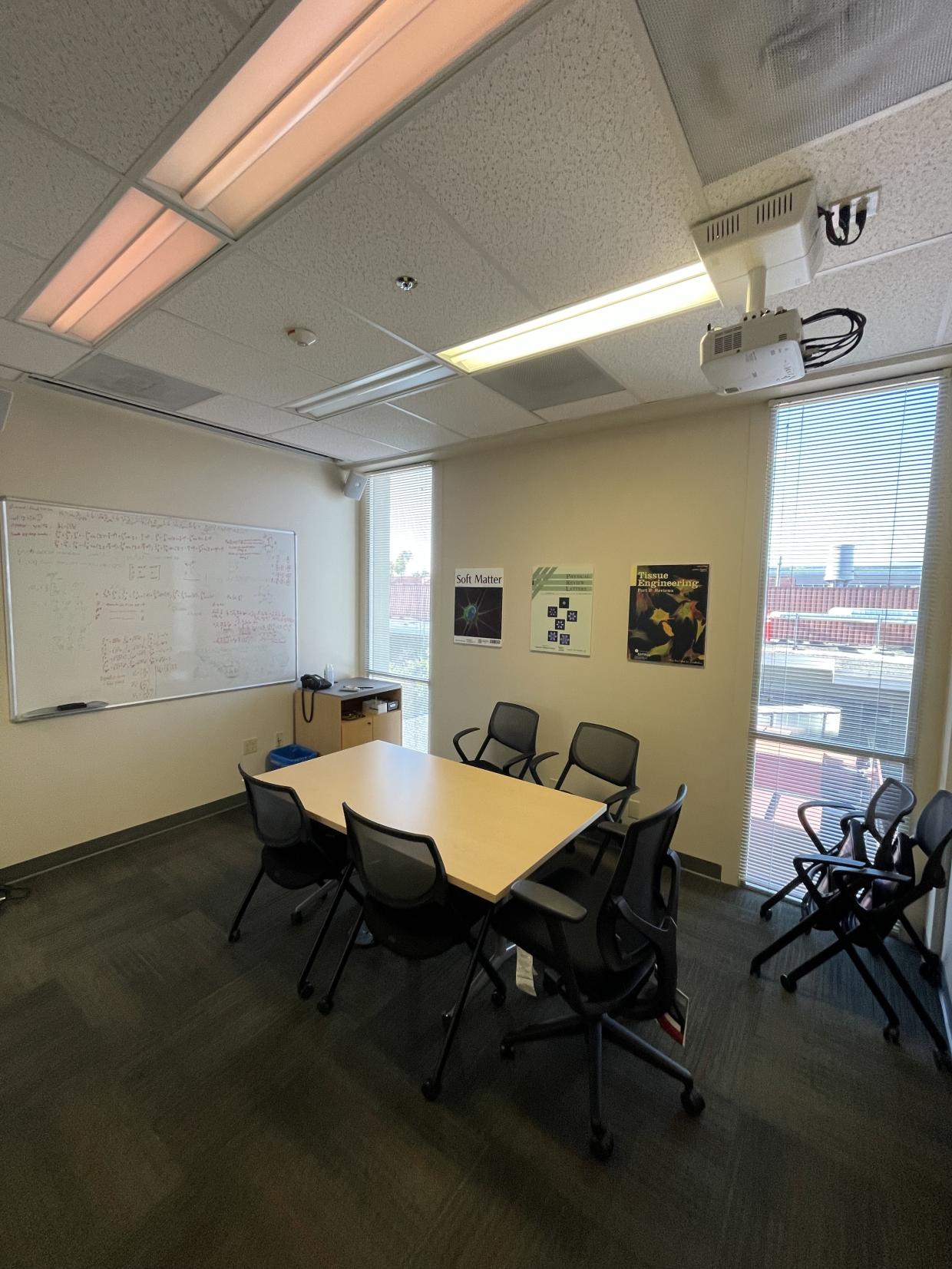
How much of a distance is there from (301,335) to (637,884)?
2446mm

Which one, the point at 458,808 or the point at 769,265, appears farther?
the point at 458,808

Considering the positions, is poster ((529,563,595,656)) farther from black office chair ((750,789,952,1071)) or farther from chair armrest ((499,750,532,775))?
black office chair ((750,789,952,1071))

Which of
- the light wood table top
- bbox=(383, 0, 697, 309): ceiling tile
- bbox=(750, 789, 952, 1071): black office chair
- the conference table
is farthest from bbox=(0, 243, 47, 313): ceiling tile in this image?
bbox=(750, 789, 952, 1071): black office chair

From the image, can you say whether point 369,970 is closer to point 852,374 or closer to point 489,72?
point 489,72

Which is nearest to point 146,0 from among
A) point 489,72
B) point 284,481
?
point 489,72

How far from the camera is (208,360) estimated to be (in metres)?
2.31

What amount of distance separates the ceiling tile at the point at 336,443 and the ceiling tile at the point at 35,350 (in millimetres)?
1230

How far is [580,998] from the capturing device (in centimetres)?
150

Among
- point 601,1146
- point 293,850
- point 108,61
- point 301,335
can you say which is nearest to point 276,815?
point 293,850

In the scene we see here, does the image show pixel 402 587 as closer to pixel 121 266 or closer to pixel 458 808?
pixel 458 808

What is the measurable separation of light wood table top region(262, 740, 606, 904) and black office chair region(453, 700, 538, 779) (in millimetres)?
648

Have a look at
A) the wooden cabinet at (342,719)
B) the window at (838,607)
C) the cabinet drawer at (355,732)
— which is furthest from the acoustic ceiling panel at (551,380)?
the cabinet drawer at (355,732)

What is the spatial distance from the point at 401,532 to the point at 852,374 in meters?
3.25

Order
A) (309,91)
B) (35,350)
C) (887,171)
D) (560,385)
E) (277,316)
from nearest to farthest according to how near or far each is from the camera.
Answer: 1. (309,91)
2. (887,171)
3. (277,316)
4. (35,350)
5. (560,385)
